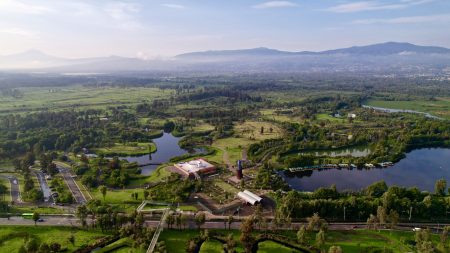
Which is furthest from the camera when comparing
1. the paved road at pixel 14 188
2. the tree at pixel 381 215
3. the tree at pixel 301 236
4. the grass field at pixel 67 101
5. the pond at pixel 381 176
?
the grass field at pixel 67 101

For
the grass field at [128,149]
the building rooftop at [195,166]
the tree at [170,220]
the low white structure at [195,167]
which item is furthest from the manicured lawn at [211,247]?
the grass field at [128,149]

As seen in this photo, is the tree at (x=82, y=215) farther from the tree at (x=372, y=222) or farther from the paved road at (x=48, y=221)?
the tree at (x=372, y=222)

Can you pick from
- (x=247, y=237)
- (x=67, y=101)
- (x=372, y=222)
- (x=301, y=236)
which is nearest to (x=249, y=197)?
(x=247, y=237)

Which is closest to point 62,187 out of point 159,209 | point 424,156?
point 159,209

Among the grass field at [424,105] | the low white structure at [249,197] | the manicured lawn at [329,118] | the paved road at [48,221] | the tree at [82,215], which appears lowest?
the paved road at [48,221]

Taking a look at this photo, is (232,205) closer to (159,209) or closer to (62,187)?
(159,209)

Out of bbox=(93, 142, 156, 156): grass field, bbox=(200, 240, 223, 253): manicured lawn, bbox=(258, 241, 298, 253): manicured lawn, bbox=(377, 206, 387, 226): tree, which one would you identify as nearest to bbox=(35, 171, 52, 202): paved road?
bbox=(93, 142, 156, 156): grass field
